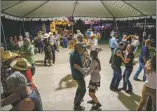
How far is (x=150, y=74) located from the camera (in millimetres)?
4508

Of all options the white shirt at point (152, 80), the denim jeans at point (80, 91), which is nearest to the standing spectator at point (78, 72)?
the denim jeans at point (80, 91)

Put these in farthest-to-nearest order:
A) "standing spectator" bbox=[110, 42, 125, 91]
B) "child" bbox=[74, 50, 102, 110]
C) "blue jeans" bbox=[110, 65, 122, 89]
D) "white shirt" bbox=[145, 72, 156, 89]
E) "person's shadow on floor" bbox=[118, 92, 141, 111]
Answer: "blue jeans" bbox=[110, 65, 122, 89] → "standing spectator" bbox=[110, 42, 125, 91] → "person's shadow on floor" bbox=[118, 92, 141, 111] → "child" bbox=[74, 50, 102, 110] → "white shirt" bbox=[145, 72, 156, 89]

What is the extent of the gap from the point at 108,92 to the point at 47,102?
189 cm

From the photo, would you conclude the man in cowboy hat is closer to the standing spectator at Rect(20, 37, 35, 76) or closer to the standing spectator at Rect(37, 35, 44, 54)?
the standing spectator at Rect(20, 37, 35, 76)

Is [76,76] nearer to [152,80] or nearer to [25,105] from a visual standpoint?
[152,80]

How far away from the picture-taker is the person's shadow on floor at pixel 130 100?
5766 mm

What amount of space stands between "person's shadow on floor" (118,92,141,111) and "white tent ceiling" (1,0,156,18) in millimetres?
4180

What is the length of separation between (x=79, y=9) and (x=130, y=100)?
6731mm

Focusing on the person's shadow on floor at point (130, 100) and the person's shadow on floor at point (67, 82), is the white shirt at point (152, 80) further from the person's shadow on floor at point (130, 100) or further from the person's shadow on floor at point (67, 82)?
the person's shadow on floor at point (67, 82)

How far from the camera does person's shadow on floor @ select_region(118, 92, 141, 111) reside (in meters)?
5.77

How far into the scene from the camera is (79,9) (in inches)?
459

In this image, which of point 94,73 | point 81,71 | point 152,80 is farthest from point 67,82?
point 152,80

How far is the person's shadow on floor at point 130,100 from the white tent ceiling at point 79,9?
13.7 feet

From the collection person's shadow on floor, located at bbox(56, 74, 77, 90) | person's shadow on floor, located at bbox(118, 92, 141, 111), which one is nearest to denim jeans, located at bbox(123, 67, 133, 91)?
person's shadow on floor, located at bbox(118, 92, 141, 111)
